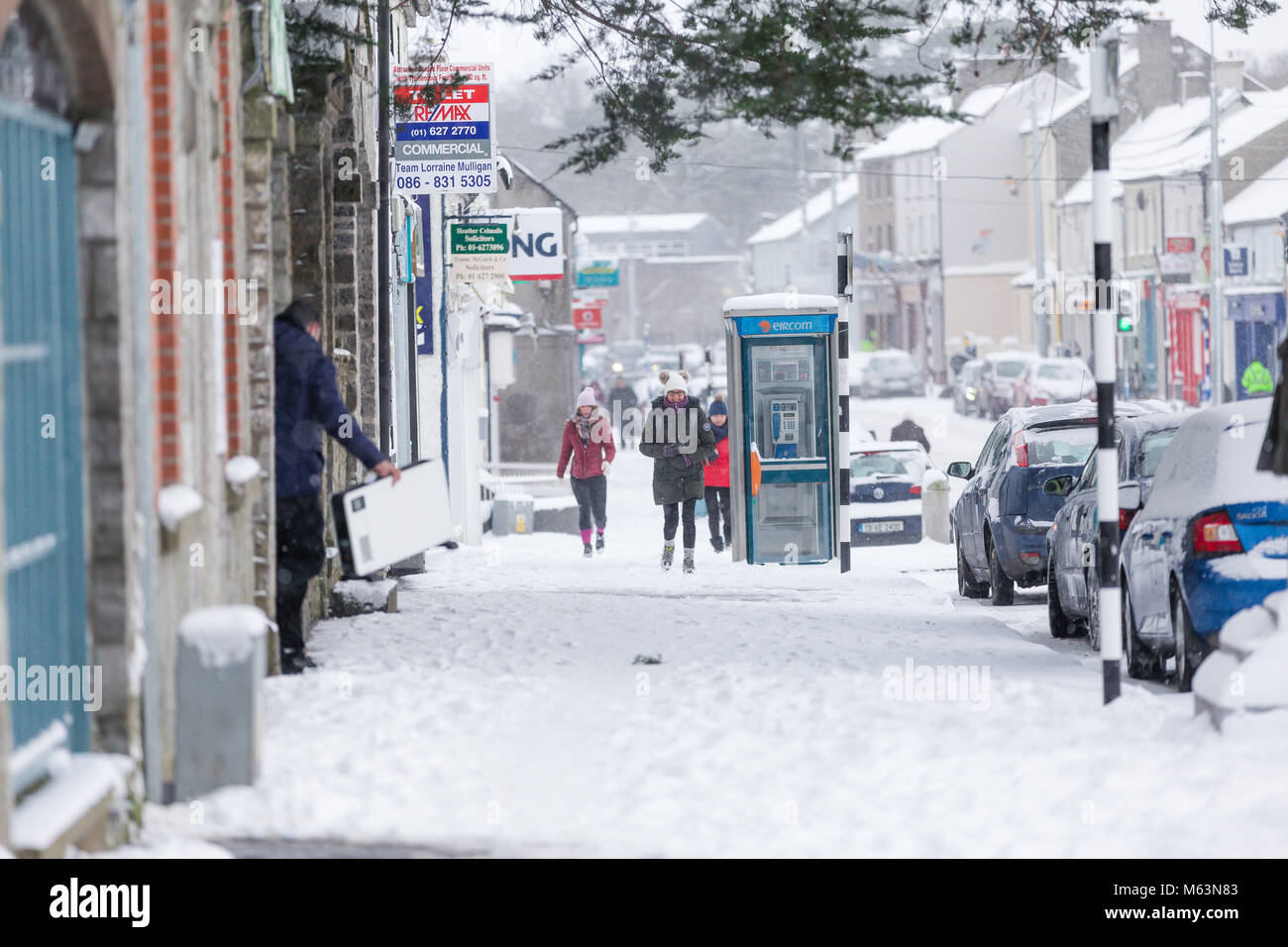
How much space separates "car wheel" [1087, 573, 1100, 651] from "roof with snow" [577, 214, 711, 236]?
4062 inches

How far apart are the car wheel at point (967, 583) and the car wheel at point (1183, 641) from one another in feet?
22.6

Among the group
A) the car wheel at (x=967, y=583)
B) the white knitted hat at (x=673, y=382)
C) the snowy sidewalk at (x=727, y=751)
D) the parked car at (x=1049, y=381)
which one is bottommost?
the car wheel at (x=967, y=583)

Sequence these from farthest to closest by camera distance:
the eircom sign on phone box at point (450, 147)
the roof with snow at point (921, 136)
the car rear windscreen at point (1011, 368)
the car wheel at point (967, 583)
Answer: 1. the roof with snow at point (921, 136)
2. the car rear windscreen at point (1011, 368)
3. the eircom sign on phone box at point (450, 147)
4. the car wheel at point (967, 583)

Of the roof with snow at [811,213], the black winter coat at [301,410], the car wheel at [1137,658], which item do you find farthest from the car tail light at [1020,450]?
the roof with snow at [811,213]

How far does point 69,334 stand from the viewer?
20.6ft

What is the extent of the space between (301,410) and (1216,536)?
4.30 metres

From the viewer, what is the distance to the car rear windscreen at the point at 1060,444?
15.8m

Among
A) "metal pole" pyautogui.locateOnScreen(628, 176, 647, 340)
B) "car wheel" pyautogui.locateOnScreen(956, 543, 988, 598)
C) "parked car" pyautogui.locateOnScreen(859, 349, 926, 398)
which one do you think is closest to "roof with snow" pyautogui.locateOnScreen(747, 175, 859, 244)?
"metal pole" pyautogui.locateOnScreen(628, 176, 647, 340)

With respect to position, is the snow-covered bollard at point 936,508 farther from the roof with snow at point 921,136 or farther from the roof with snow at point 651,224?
the roof with snow at point 651,224

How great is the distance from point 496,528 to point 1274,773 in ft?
65.6

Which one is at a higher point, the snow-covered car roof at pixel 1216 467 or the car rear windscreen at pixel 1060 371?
the car rear windscreen at pixel 1060 371

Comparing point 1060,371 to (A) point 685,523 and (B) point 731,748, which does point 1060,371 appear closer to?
(A) point 685,523
